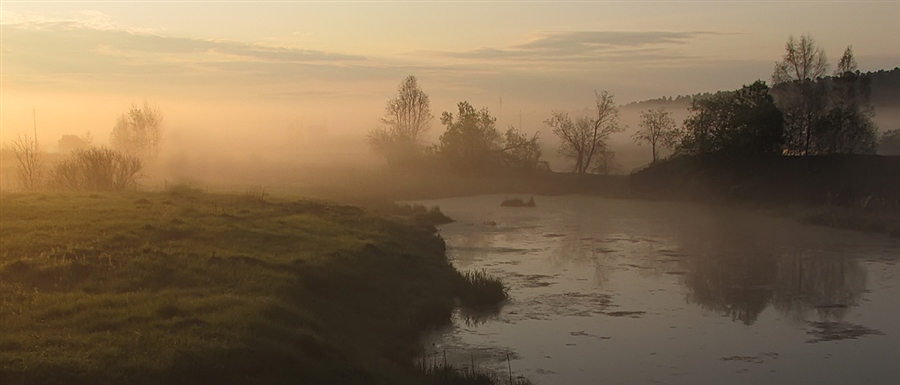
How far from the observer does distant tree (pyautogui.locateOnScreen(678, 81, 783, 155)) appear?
169 ft

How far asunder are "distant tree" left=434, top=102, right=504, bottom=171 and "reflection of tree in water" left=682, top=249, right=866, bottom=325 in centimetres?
4184

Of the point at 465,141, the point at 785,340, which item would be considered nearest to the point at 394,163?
the point at 465,141

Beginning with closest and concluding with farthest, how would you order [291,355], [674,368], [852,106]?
[291,355], [674,368], [852,106]

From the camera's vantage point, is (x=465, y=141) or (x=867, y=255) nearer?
(x=867, y=255)

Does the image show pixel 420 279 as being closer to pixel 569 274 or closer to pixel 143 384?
pixel 569 274

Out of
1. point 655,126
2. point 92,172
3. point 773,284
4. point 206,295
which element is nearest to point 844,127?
point 655,126

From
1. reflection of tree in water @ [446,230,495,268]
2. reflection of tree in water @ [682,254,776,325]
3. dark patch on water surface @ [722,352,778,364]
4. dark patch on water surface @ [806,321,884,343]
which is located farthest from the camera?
reflection of tree in water @ [446,230,495,268]

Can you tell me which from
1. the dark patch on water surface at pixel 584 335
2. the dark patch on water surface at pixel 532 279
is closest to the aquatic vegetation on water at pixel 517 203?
the dark patch on water surface at pixel 532 279

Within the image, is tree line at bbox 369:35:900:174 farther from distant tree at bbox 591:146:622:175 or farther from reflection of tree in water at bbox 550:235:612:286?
reflection of tree in water at bbox 550:235:612:286

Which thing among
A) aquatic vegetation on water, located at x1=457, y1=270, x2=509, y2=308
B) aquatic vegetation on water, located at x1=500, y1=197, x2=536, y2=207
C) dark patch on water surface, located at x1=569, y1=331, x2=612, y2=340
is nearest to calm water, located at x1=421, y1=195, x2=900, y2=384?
dark patch on water surface, located at x1=569, y1=331, x2=612, y2=340

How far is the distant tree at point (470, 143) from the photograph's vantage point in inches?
2852

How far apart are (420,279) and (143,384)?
1267 centimetres

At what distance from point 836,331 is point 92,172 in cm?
3263

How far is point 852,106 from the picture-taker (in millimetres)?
56500
